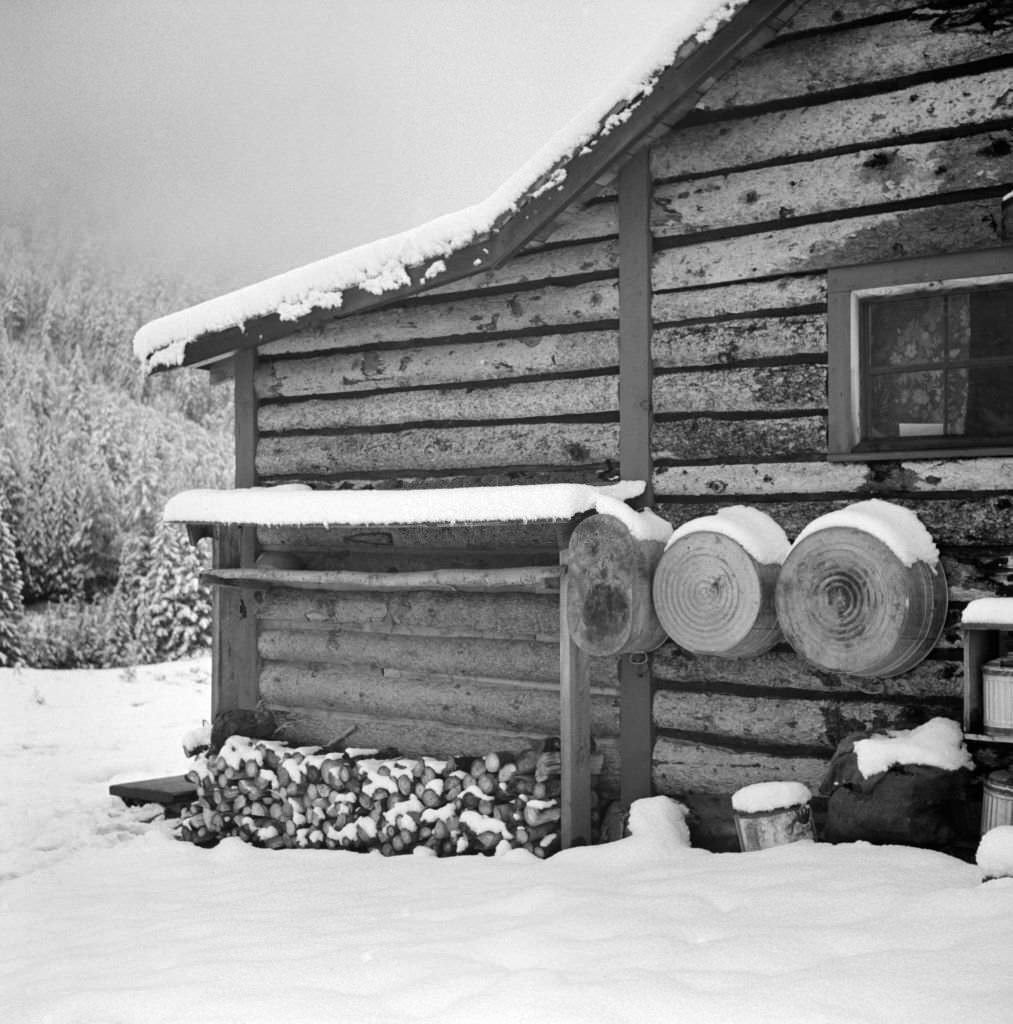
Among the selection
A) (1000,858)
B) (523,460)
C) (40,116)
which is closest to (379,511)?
(523,460)

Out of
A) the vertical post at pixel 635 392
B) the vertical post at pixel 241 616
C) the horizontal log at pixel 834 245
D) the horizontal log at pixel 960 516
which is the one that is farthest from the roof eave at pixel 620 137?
the horizontal log at pixel 960 516

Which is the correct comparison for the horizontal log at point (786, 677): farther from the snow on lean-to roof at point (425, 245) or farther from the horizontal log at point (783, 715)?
the snow on lean-to roof at point (425, 245)

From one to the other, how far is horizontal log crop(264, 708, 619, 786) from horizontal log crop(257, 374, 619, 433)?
2.00 metres

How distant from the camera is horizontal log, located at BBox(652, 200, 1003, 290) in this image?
5.62m

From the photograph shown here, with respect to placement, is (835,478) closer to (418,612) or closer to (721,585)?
(721,585)

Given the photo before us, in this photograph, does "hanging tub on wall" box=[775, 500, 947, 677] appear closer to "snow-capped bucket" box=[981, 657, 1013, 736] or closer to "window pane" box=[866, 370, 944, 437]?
"snow-capped bucket" box=[981, 657, 1013, 736]

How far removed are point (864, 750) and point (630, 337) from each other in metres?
→ 2.67

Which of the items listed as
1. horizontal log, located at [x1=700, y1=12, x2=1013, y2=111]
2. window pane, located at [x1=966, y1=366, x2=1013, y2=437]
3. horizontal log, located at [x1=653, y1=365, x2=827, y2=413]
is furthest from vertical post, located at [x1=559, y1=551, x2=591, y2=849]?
horizontal log, located at [x1=700, y1=12, x2=1013, y2=111]

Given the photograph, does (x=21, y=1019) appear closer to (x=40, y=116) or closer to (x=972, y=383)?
(x=972, y=383)

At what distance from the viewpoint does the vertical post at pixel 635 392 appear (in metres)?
6.46

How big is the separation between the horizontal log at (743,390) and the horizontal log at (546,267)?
839mm

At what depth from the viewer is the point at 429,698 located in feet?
24.7

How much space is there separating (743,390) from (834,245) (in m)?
0.89

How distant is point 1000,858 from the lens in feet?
14.8
